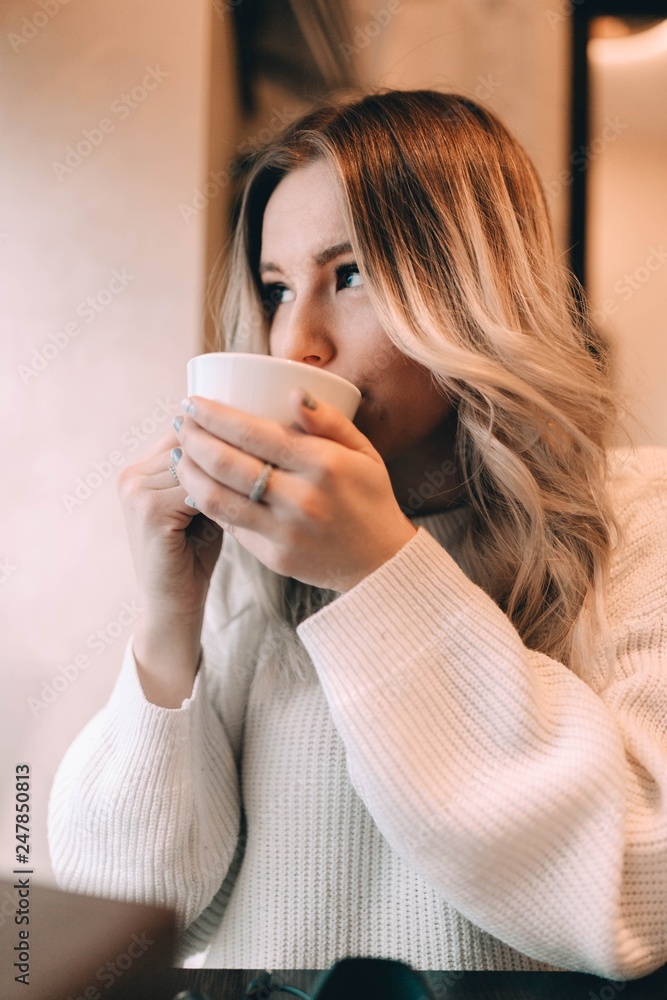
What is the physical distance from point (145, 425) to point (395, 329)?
0.51 metres

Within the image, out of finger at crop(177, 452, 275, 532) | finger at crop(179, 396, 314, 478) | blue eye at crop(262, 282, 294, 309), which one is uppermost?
blue eye at crop(262, 282, 294, 309)

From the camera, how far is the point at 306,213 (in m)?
0.75

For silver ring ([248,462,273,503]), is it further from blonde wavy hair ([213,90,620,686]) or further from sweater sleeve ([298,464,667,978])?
blonde wavy hair ([213,90,620,686])

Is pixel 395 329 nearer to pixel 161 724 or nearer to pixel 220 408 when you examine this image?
pixel 220 408

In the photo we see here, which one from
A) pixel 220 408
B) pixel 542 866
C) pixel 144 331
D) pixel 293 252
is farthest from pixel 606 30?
pixel 542 866

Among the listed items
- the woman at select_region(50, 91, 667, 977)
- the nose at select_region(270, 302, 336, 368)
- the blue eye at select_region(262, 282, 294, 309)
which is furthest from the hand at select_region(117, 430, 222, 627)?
the blue eye at select_region(262, 282, 294, 309)

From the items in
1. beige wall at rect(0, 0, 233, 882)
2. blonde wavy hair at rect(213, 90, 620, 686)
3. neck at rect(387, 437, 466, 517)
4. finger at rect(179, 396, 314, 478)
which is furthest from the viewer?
beige wall at rect(0, 0, 233, 882)

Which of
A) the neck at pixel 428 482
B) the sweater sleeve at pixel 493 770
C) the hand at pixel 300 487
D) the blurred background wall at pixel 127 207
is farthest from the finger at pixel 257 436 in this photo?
the blurred background wall at pixel 127 207

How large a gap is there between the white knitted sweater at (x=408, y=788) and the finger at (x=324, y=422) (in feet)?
0.31

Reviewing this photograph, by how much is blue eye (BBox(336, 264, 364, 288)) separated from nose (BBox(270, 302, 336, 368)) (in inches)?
1.5

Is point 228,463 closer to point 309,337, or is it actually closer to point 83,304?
point 309,337

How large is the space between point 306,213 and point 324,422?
347 mm

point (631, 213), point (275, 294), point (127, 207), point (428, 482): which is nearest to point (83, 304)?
point (127, 207)

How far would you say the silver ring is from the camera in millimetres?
500
